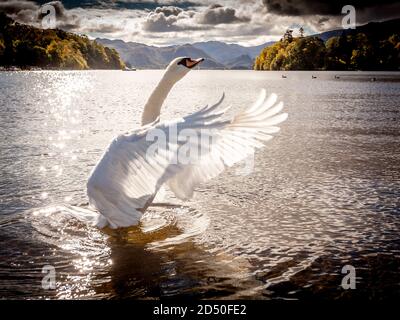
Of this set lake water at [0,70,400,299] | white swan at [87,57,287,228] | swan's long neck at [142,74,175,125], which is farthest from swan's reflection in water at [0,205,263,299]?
swan's long neck at [142,74,175,125]

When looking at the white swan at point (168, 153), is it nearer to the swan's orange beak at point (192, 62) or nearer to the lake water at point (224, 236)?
the lake water at point (224, 236)

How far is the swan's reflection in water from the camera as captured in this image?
5758mm

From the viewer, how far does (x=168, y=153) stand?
5859mm

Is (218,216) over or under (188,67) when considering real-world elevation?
under

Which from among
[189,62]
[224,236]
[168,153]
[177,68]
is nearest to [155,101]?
[177,68]

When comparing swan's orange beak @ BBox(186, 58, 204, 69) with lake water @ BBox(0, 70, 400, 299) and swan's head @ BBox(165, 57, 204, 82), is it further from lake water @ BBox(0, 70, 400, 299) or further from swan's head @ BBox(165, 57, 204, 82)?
lake water @ BBox(0, 70, 400, 299)

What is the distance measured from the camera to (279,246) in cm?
714

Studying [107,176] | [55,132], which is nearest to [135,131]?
[107,176]

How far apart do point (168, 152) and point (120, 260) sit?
72.5 inches

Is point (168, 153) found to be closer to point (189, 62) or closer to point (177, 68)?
point (177, 68)

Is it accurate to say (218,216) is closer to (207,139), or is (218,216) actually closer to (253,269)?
(253,269)
